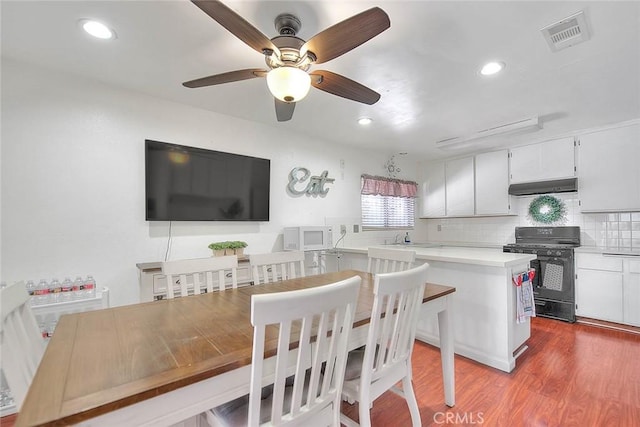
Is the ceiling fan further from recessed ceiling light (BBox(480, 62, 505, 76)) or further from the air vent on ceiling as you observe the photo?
the air vent on ceiling

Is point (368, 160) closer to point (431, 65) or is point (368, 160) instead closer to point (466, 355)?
point (431, 65)

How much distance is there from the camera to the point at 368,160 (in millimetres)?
4500

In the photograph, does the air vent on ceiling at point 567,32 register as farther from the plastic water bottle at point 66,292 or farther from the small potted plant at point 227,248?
the plastic water bottle at point 66,292

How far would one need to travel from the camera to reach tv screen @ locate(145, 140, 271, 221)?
2.59 meters

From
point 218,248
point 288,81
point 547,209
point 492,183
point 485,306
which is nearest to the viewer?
point 288,81

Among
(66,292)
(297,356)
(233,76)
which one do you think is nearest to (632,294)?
(297,356)

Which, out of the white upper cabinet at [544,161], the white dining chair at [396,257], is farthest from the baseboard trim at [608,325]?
the white dining chair at [396,257]

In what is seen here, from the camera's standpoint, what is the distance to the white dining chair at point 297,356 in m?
0.87

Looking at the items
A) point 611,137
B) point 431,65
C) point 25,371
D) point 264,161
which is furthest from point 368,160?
point 25,371

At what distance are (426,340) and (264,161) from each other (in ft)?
8.25

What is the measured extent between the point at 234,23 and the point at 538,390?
9.47 feet

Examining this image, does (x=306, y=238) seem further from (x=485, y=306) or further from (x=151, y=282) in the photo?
(x=485, y=306)

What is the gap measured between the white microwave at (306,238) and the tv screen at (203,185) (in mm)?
335

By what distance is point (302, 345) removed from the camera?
0.96 m
